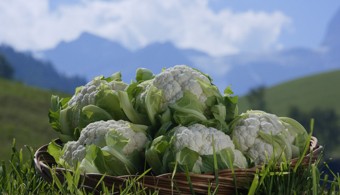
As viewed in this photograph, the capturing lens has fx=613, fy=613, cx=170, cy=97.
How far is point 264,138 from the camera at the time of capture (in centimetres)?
321

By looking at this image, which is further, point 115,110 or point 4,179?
point 4,179

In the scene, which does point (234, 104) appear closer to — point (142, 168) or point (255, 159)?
point (255, 159)

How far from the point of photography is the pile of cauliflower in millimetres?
2994

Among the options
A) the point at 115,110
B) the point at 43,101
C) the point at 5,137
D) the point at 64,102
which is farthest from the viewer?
the point at 43,101

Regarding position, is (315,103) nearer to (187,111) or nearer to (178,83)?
(178,83)

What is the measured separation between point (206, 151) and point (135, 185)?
15.7 inches

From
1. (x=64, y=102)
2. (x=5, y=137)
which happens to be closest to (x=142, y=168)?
(x=64, y=102)

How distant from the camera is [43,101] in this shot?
3288 cm

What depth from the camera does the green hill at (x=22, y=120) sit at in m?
26.6

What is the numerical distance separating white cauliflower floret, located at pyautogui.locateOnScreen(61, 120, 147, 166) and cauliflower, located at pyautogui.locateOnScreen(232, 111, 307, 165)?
510 millimetres

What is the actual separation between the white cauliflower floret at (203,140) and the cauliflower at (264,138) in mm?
91

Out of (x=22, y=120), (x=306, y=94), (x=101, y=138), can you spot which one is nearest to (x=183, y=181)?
(x=101, y=138)

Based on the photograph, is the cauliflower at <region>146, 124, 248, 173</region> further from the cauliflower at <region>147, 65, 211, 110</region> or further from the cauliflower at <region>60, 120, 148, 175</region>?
the cauliflower at <region>147, 65, 211, 110</region>

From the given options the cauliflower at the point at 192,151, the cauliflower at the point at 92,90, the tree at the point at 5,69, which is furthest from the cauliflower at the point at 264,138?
the tree at the point at 5,69
